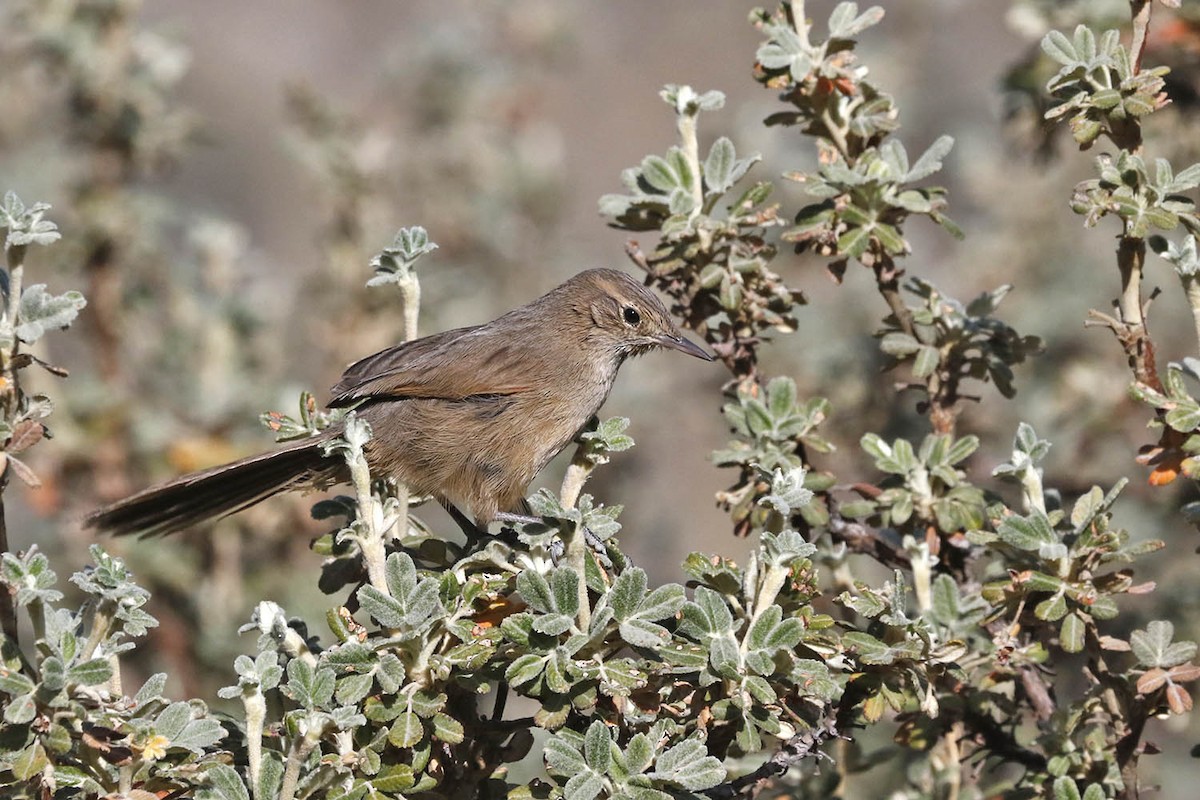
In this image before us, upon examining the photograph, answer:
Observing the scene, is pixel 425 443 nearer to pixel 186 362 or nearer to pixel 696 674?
pixel 186 362

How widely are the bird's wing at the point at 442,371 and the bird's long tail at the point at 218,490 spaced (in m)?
0.25

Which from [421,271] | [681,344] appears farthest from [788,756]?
[421,271]

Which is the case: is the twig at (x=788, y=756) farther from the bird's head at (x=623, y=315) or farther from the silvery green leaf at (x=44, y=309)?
the bird's head at (x=623, y=315)

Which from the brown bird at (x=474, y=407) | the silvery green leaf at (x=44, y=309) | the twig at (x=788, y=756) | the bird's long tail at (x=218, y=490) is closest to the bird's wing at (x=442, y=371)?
the brown bird at (x=474, y=407)

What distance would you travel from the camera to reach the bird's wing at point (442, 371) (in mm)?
3801

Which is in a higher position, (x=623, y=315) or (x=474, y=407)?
→ (x=623, y=315)

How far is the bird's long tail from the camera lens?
3.47m

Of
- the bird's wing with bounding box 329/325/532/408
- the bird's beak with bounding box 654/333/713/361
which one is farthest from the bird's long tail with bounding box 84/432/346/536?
the bird's beak with bounding box 654/333/713/361

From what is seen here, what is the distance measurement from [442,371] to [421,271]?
232 centimetres

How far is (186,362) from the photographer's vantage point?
492 cm

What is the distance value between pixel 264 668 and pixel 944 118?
6.94 meters

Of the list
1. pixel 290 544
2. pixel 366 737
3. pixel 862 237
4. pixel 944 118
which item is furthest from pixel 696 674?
pixel 944 118

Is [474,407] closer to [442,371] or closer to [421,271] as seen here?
[442,371]

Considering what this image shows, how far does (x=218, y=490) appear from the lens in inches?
144
